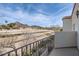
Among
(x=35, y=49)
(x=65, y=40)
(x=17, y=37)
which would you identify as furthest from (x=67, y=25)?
(x=17, y=37)

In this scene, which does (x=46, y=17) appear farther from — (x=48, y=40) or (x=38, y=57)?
(x=38, y=57)

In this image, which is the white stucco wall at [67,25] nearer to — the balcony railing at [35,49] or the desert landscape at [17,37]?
the desert landscape at [17,37]

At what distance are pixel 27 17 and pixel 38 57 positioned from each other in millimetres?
1241

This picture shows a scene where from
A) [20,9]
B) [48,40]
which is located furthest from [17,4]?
[48,40]

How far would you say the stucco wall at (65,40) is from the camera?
7145 millimetres

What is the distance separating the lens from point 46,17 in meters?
6.75

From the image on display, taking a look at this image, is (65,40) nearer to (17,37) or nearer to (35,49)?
(35,49)

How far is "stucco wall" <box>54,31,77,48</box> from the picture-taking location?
281 inches

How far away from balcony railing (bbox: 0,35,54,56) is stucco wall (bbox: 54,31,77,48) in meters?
0.33

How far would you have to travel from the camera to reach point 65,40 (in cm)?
732

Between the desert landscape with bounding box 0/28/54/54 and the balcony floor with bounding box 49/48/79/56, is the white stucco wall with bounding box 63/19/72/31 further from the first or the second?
the balcony floor with bounding box 49/48/79/56

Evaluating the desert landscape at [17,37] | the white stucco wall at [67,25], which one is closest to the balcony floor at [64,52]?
the desert landscape at [17,37]

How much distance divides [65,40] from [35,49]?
3.68 feet

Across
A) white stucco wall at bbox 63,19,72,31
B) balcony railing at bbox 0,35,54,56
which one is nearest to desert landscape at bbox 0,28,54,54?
balcony railing at bbox 0,35,54,56
